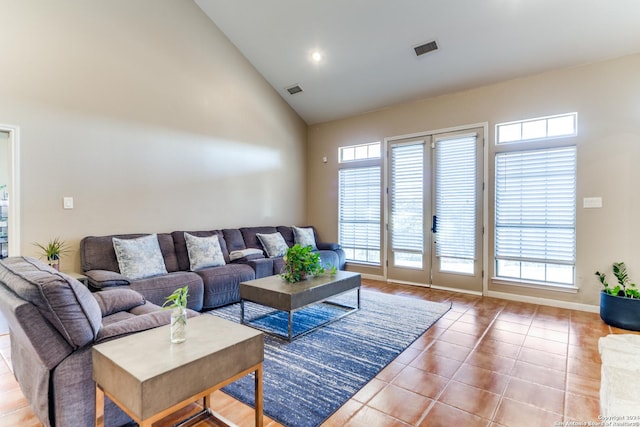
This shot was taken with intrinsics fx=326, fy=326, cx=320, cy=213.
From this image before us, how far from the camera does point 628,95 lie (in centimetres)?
371

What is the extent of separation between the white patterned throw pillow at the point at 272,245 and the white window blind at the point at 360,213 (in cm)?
139

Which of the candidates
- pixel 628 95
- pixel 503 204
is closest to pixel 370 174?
pixel 503 204

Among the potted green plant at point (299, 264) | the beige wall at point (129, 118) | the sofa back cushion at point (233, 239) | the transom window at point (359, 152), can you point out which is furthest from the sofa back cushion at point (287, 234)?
the potted green plant at point (299, 264)

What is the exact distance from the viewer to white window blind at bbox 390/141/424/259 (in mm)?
5211

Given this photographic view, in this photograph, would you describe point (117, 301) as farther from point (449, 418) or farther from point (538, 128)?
point (538, 128)

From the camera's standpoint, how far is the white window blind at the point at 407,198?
5.21 m

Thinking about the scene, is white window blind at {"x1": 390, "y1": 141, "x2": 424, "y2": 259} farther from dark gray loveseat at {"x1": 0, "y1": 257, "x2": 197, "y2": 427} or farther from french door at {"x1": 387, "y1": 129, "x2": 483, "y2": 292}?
dark gray loveseat at {"x1": 0, "y1": 257, "x2": 197, "y2": 427}

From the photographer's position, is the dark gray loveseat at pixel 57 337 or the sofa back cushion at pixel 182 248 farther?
the sofa back cushion at pixel 182 248

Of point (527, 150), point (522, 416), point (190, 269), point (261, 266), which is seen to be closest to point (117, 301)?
point (190, 269)

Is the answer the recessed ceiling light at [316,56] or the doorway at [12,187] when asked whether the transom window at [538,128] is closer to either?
the recessed ceiling light at [316,56]

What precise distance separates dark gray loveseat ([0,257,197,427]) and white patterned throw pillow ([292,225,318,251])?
4.01 metres

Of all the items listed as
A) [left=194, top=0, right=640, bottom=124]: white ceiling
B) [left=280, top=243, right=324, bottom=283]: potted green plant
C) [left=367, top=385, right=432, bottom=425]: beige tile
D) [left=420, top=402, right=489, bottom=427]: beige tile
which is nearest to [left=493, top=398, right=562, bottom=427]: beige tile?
[left=420, top=402, right=489, bottom=427]: beige tile

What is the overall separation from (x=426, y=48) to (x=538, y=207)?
8.25 feet

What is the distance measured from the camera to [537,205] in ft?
13.8
